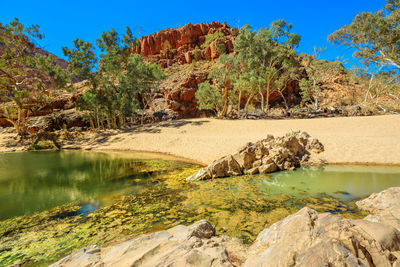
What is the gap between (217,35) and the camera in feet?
203

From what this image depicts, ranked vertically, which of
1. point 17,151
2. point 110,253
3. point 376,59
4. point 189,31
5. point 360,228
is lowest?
point 17,151

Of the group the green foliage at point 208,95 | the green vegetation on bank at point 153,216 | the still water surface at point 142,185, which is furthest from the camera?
the green foliage at point 208,95

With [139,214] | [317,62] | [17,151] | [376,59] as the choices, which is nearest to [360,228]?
[139,214]

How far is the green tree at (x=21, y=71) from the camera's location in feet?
77.9

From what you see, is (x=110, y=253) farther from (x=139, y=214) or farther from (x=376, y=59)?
(x=376, y=59)

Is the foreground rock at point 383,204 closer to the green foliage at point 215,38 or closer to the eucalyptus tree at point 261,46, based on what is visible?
the eucalyptus tree at point 261,46

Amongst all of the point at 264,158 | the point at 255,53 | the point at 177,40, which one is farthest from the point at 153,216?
the point at 177,40

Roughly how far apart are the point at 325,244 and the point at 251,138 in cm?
1545

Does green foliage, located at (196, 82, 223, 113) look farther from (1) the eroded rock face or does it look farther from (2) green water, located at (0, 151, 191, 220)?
(1) the eroded rock face

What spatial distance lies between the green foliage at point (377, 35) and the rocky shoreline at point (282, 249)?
58.2 ft

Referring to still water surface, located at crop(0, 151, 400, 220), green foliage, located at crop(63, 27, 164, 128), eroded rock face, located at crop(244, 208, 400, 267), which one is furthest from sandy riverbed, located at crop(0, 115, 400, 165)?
eroded rock face, located at crop(244, 208, 400, 267)

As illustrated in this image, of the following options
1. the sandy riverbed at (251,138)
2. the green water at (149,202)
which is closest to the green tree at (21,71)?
the sandy riverbed at (251,138)

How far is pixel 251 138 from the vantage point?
17312mm

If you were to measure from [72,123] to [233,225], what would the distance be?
124ft
